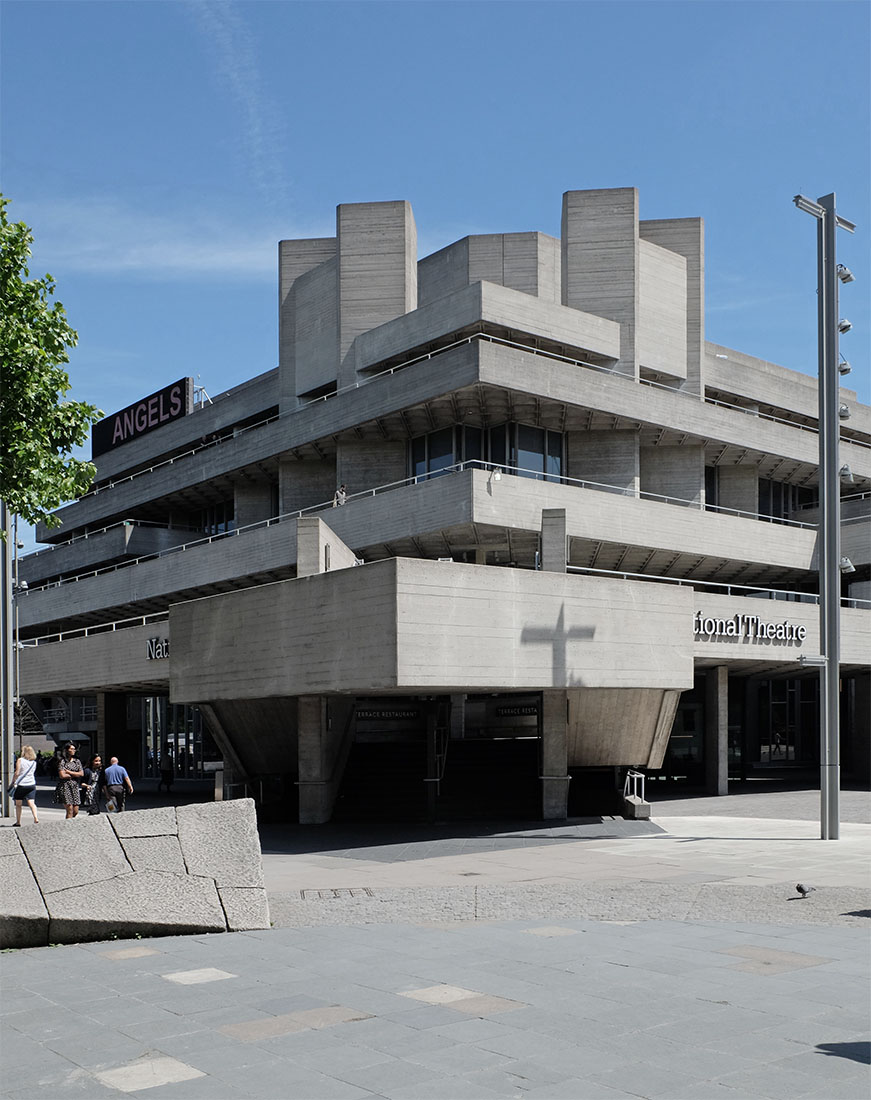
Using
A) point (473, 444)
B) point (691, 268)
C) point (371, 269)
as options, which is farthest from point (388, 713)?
point (691, 268)

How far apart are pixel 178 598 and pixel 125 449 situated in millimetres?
13024

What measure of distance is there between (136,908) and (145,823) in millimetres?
1023

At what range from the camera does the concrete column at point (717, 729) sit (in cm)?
3806

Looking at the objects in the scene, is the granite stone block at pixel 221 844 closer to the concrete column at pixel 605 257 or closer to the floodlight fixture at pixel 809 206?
the floodlight fixture at pixel 809 206

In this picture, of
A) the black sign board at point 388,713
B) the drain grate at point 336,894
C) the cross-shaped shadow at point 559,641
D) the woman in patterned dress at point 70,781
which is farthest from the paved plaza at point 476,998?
the black sign board at point 388,713

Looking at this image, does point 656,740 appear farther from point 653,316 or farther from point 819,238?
point 653,316

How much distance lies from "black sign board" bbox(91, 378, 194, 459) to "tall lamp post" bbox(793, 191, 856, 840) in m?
37.4

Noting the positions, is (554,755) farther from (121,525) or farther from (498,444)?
(121,525)

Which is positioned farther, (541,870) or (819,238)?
(819,238)

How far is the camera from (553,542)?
26594 mm

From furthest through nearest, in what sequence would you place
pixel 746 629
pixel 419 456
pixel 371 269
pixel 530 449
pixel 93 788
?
pixel 371 269
pixel 419 456
pixel 530 449
pixel 746 629
pixel 93 788

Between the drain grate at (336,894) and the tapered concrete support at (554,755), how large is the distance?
10453 millimetres

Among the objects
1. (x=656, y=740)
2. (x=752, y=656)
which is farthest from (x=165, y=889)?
(x=752, y=656)

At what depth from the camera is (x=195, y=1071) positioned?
7148 mm
